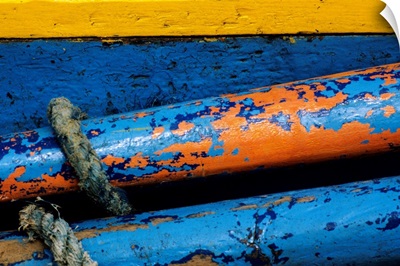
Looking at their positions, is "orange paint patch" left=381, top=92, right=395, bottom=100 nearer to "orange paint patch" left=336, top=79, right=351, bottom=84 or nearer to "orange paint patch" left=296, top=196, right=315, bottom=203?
"orange paint patch" left=336, top=79, right=351, bottom=84

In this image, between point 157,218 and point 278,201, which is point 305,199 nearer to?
point 278,201

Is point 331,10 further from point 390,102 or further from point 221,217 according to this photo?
point 221,217

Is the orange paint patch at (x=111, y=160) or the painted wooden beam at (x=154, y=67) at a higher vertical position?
the painted wooden beam at (x=154, y=67)

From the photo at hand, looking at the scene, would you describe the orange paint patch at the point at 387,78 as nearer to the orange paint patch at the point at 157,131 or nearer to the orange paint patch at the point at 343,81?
the orange paint patch at the point at 343,81

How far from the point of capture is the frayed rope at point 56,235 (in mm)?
1000

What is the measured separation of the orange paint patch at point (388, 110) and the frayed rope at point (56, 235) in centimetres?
62

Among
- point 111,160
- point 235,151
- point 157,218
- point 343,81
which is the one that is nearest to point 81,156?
point 111,160

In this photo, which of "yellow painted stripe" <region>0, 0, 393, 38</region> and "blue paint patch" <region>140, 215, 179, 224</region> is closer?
"blue paint patch" <region>140, 215, 179, 224</region>

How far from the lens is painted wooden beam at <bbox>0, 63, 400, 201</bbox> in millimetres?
1082

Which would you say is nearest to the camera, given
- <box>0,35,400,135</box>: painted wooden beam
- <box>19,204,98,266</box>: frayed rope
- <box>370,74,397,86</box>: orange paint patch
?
<box>19,204,98,266</box>: frayed rope

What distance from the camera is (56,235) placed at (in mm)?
1016

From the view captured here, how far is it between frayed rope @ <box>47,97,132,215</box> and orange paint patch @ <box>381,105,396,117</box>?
21.4 inches

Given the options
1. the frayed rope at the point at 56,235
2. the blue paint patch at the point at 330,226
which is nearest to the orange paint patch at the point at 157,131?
the frayed rope at the point at 56,235

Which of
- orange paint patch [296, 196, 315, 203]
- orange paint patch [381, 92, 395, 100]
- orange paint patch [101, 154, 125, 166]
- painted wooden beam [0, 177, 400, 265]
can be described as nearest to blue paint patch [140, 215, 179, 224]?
painted wooden beam [0, 177, 400, 265]
